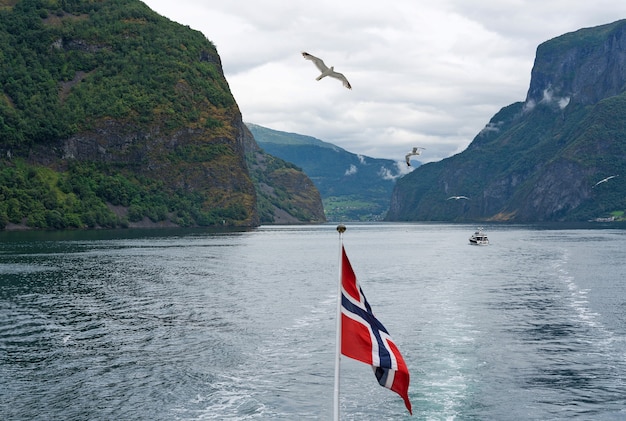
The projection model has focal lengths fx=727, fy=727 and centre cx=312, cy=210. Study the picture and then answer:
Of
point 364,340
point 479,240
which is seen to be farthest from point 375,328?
point 479,240

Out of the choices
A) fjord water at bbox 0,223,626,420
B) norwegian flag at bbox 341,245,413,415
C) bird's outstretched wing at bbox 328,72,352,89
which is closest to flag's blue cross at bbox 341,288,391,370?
norwegian flag at bbox 341,245,413,415

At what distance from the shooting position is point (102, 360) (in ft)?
156

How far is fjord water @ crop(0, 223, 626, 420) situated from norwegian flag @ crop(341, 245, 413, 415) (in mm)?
18102

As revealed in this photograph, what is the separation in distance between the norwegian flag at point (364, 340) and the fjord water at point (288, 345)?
18.1m

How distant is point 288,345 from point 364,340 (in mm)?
35115

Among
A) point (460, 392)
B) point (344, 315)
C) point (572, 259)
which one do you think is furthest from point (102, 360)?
point (572, 259)

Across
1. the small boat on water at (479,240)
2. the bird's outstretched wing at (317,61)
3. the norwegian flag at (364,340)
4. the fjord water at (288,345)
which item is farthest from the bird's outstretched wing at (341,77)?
the small boat on water at (479,240)

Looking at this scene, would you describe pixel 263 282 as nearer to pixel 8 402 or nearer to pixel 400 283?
pixel 400 283

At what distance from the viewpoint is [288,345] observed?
176 feet

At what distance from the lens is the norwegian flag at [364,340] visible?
18.9m

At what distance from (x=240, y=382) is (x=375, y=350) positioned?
25440mm

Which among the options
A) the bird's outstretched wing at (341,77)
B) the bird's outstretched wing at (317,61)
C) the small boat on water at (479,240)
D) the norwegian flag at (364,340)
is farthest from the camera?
the small boat on water at (479,240)

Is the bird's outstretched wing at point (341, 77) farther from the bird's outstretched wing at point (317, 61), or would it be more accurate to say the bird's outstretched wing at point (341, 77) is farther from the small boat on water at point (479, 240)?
the small boat on water at point (479, 240)

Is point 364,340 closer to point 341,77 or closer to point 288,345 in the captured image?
point 341,77
